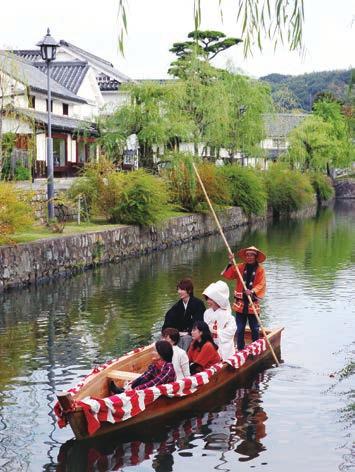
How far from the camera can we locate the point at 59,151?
131 feet

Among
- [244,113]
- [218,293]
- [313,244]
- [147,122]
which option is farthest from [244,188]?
[218,293]

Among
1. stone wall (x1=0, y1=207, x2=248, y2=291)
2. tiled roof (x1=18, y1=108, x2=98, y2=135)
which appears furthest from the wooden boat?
tiled roof (x1=18, y1=108, x2=98, y2=135)

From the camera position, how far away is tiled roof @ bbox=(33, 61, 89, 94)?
46875mm

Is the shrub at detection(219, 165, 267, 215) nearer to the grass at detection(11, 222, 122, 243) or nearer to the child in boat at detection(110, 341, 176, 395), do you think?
the grass at detection(11, 222, 122, 243)

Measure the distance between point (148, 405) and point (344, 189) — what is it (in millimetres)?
63884

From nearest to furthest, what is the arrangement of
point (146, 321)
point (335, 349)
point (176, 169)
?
point (335, 349) → point (146, 321) → point (176, 169)

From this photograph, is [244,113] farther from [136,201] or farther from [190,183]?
[136,201]

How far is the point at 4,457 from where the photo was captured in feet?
28.5

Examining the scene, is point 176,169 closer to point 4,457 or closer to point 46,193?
point 46,193

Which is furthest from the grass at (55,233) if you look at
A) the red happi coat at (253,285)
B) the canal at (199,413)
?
the red happi coat at (253,285)

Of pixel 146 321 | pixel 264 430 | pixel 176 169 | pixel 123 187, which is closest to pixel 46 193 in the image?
pixel 123 187

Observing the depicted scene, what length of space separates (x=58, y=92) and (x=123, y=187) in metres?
14.3

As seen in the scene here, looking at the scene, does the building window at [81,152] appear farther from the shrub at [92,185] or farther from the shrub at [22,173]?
the shrub at [92,185]

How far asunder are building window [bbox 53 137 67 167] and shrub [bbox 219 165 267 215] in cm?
805
